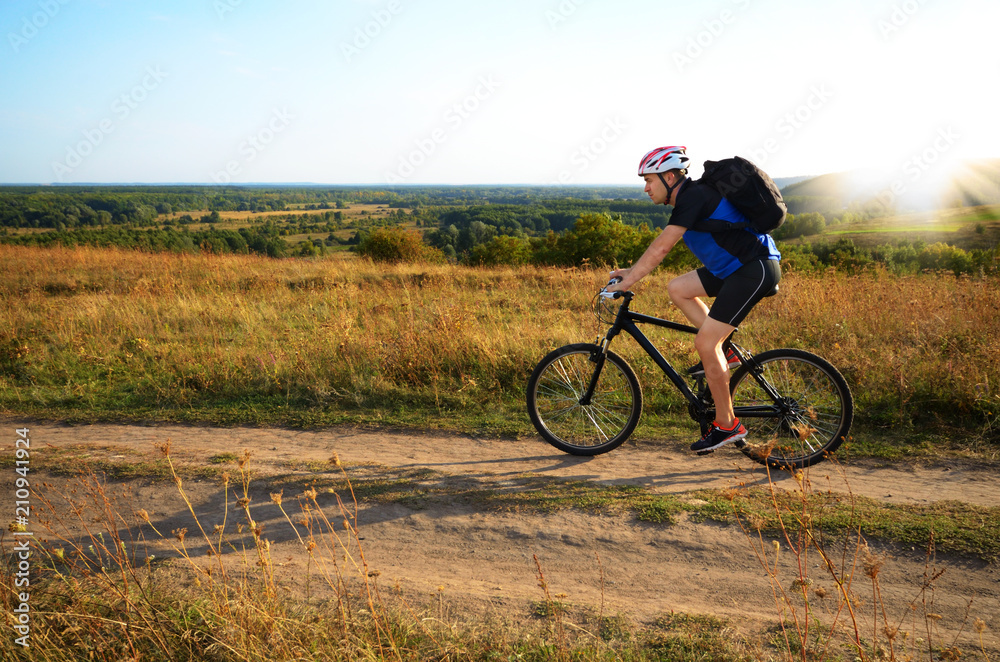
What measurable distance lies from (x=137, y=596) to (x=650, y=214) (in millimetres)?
82880

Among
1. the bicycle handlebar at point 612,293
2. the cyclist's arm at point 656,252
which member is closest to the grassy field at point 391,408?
the bicycle handlebar at point 612,293

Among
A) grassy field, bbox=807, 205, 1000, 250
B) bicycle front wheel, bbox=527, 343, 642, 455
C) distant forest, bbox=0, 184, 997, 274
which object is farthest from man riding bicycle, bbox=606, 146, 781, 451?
grassy field, bbox=807, 205, 1000, 250

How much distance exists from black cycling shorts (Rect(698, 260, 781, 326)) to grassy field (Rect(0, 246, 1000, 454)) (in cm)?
165

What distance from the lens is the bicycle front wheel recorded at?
16.4 feet

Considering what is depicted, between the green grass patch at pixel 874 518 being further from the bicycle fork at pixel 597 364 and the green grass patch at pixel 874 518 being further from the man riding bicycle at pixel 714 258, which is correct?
the bicycle fork at pixel 597 364

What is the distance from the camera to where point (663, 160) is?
4.28 m

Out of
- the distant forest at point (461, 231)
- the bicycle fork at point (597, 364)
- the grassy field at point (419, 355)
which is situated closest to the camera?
the bicycle fork at point (597, 364)

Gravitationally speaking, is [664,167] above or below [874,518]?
above

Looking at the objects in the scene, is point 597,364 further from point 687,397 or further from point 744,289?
point 744,289

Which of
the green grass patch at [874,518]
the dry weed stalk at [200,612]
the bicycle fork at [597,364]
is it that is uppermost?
the bicycle fork at [597,364]

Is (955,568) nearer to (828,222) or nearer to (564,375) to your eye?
(564,375)

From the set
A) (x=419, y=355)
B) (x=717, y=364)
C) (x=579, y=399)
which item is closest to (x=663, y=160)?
(x=717, y=364)

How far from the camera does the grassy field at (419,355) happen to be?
5.66 meters

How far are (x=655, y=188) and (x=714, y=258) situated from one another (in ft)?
2.33
